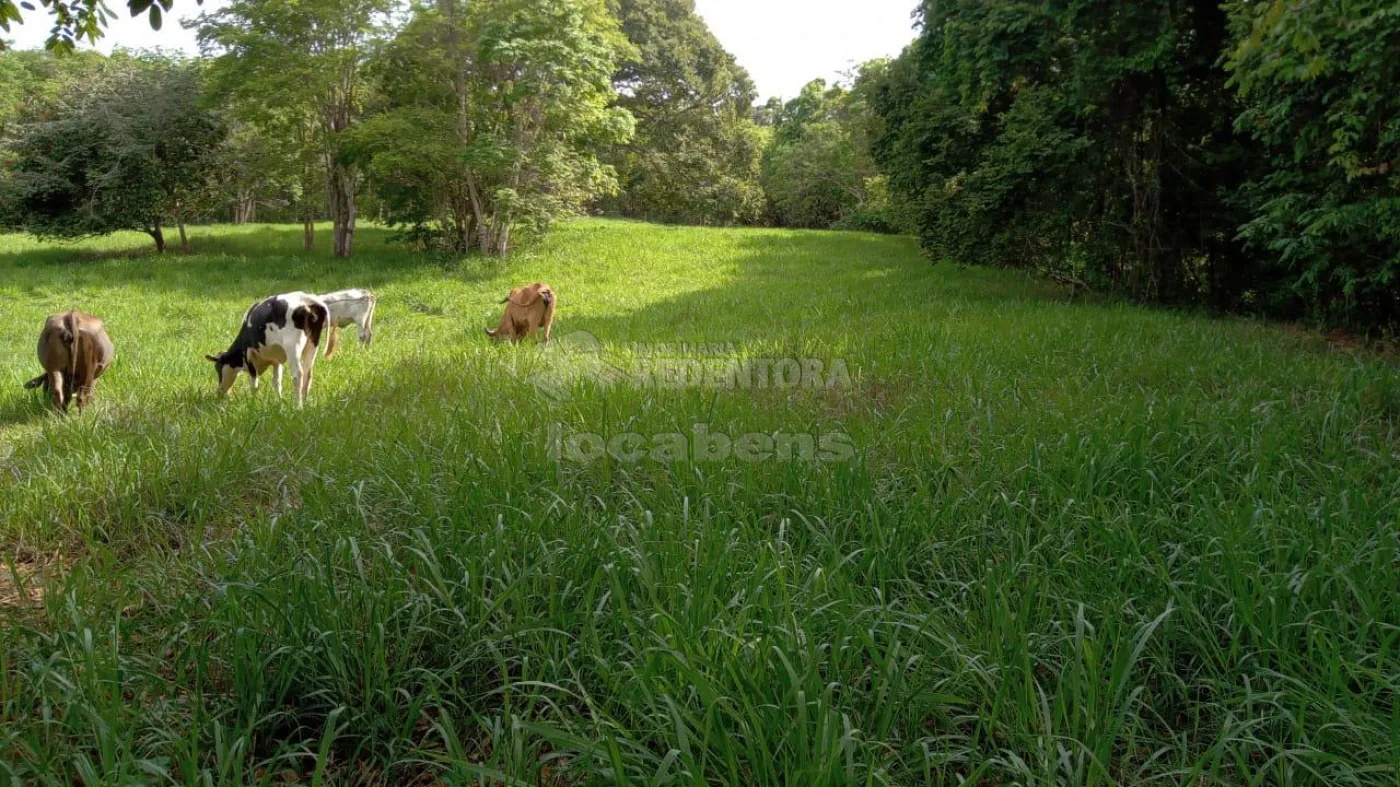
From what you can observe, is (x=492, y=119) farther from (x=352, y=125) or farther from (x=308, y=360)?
(x=308, y=360)

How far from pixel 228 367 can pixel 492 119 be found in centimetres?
1302

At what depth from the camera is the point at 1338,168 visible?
757 centimetres

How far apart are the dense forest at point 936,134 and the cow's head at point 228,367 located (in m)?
2.41

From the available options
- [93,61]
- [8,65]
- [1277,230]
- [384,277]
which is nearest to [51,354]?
[384,277]

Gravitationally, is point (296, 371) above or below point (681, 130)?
below

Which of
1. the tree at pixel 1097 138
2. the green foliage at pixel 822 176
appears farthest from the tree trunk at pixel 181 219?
the green foliage at pixel 822 176

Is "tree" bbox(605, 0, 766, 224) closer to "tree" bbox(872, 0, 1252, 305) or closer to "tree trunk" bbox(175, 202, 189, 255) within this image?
"tree trunk" bbox(175, 202, 189, 255)

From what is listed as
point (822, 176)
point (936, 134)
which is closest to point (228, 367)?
point (936, 134)

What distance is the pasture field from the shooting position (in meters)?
1.87

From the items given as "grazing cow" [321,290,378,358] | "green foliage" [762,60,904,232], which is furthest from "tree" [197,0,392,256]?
"green foliage" [762,60,904,232]

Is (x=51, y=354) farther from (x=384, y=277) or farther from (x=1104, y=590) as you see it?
(x=384, y=277)

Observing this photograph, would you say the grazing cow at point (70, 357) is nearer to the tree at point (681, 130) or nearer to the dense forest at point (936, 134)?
the dense forest at point (936, 134)

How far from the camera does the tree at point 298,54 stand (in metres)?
15.9

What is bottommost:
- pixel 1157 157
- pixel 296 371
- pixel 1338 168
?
pixel 296 371
